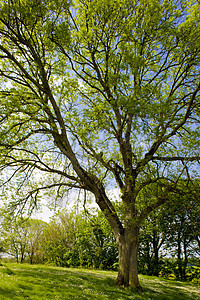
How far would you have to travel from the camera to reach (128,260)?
1030 centimetres

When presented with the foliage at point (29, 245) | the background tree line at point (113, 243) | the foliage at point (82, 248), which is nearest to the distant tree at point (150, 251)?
the background tree line at point (113, 243)

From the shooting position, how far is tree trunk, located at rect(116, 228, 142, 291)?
1006 cm

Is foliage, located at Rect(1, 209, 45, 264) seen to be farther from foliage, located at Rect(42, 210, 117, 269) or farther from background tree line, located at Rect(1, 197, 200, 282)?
foliage, located at Rect(42, 210, 117, 269)

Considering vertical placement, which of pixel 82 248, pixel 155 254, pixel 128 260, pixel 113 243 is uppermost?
pixel 113 243

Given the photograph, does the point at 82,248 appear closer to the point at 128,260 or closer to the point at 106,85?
the point at 128,260

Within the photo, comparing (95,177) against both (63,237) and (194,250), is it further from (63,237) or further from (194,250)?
(63,237)

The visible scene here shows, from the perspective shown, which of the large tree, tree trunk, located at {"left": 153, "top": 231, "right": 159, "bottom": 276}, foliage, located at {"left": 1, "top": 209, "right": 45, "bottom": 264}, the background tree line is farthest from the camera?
foliage, located at {"left": 1, "top": 209, "right": 45, "bottom": 264}

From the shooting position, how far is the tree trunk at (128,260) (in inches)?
396

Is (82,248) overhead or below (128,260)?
overhead

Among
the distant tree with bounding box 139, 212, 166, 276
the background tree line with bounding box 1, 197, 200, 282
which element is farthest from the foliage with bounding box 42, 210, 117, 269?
the distant tree with bounding box 139, 212, 166, 276

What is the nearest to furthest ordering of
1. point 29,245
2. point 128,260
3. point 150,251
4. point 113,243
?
point 128,260, point 150,251, point 113,243, point 29,245

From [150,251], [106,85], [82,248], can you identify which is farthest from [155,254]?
[106,85]

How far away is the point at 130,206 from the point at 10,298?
19.0ft

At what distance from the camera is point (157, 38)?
11102 millimetres
